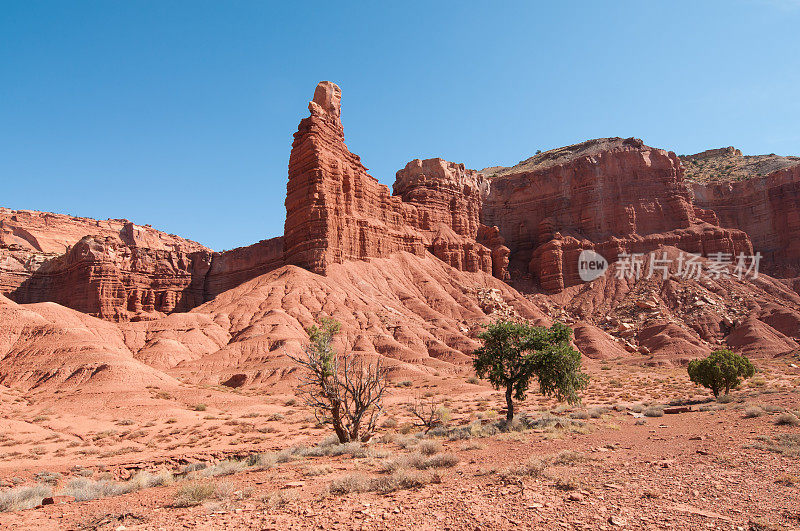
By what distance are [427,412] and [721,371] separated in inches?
674

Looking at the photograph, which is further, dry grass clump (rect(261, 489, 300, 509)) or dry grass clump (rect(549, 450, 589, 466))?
dry grass clump (rect(549, 450, 589, 466))

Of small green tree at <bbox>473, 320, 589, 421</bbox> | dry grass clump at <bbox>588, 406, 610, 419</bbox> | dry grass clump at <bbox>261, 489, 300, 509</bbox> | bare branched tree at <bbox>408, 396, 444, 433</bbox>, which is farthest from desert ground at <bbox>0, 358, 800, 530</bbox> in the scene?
small green tree at <bbox>473, 320, 589, 421</bbox>

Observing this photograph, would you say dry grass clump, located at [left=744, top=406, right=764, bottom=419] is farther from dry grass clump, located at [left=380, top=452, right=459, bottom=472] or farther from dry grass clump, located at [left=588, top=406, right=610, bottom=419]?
dry grass clump, located at [left=380, top=452, right=459, bottom=472]

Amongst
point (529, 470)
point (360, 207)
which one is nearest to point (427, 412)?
point (529, 470)

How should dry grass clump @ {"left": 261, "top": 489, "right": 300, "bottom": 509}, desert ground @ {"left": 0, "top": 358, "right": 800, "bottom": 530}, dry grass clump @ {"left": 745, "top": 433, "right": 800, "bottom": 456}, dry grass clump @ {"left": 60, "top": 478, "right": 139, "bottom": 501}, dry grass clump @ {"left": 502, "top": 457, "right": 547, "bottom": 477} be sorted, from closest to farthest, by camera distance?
1. desert ground @ {"left": 0, "top": 358, "right": 800, "bottom": 530}
2. dry grass clump @ {"left": 261, "top": 489, "right": 300, "bottom": 509}
3. dry grass clump @ {"left": 502, "top": 457, "right": 547, "bottom": 477}
4. dry grass clump @ {"left": 60, "top": 478, "right": 139, "bottom": 501}
5. dry grass clump @ {"left": 745, "top": 433, "right": 800, "bottom": 456}

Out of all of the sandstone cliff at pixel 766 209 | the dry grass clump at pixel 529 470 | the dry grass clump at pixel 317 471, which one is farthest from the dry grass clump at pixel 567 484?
the sandstone cliff at pixel 766 209

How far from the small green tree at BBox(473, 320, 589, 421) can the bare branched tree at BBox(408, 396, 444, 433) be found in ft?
10.7

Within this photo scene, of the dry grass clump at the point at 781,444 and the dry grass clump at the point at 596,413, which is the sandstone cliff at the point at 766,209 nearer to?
the dry grass clump at the point at 596,413

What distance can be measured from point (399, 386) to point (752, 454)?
94.4 ft

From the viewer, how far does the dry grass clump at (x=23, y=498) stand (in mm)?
9922

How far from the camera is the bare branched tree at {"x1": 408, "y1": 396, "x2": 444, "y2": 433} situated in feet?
67.8

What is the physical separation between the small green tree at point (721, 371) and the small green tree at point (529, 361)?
10.1 metres

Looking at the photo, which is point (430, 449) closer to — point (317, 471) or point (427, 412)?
point (317, 471)

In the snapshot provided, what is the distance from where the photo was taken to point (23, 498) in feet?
35.8
